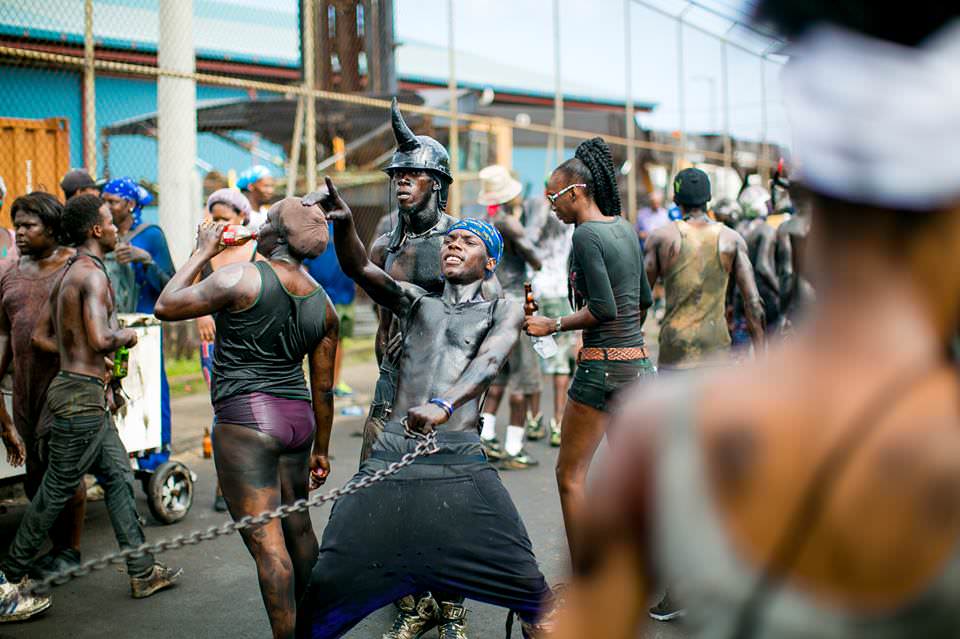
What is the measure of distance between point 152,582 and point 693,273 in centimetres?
365

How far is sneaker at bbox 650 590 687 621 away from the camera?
194 inches

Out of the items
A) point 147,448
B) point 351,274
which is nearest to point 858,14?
point 351,274

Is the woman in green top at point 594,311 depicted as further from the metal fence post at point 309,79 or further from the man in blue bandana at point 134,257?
the metal fence post at point 309,79

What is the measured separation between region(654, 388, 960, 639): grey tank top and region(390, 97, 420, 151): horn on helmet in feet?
13.7

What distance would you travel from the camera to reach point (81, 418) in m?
5.16

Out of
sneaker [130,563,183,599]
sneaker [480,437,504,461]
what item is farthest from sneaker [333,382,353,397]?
sneaker [130,563,183,599]

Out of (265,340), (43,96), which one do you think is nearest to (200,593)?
(265,340)

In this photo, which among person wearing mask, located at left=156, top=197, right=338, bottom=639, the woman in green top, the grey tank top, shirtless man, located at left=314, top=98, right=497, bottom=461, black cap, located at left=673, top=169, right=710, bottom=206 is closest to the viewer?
the grey tank top

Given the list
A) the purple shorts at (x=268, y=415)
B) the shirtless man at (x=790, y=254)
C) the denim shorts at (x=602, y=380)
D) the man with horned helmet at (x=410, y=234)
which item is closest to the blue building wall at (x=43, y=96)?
the shirtless man at (x=790, y=254)

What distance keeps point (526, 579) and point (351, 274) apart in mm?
1604

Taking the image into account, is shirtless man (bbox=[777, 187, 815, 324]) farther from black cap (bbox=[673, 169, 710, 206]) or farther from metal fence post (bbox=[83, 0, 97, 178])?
metal fence post (bbox=[83, 0, 97, 178])

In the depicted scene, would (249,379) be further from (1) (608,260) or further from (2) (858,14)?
(2) (858,14)

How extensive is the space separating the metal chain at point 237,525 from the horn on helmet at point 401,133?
2.09 m

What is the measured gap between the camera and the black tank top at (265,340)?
4340 mm
